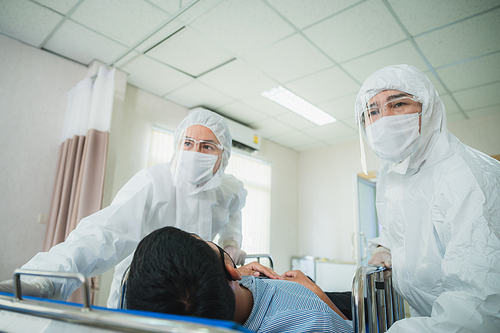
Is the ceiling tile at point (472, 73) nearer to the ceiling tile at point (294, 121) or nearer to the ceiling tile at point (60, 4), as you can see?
the ceiling tile at point (294, 121)

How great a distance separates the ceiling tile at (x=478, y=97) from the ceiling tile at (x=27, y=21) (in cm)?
393

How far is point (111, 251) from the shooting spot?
3.73 feet

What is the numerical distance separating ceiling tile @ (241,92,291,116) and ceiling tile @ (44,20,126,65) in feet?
4.79

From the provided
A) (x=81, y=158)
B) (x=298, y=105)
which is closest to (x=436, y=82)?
(x=298, y=105)

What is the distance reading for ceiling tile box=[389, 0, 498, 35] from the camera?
81.0 inches

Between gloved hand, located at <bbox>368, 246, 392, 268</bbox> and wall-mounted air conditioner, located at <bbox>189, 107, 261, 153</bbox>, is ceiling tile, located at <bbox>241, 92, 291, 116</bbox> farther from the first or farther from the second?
gloved hand, located at <bbox>368, 246, 392, 268</bbox>

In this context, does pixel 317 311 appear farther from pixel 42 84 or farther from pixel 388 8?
pixel 42 84

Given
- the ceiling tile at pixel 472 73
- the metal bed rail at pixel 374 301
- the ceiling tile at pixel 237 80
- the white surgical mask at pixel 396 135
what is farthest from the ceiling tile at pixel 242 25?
the metal bed rail at pixel 374 301

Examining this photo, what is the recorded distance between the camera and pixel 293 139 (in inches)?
194

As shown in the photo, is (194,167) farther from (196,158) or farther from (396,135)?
(396,135)

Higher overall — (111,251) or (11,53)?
(11,53)

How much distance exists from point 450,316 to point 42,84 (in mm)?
3261

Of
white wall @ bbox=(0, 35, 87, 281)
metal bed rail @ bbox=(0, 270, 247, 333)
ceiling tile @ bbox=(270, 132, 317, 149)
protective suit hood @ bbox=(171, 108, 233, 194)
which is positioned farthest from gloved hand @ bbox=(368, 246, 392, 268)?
ceiling tile @ bbox=(270, 132, 317, 149)

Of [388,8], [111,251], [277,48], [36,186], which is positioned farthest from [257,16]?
[36,186]
